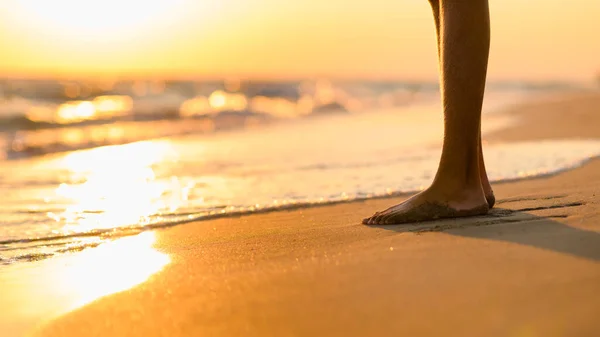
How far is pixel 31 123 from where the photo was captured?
421 inches

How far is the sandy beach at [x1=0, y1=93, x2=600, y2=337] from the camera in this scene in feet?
4.98

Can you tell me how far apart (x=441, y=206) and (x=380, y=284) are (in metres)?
0.72

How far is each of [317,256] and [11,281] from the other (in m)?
0.99

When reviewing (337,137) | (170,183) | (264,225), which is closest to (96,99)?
(337,137)

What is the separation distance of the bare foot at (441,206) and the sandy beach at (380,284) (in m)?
0.04

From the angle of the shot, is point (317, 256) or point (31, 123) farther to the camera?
point (31, 123)

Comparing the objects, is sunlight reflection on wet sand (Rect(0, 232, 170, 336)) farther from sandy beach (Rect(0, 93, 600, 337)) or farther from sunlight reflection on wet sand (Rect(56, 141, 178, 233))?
sunlight reflection on wet sand (Rect(56, 141, 178, 233))

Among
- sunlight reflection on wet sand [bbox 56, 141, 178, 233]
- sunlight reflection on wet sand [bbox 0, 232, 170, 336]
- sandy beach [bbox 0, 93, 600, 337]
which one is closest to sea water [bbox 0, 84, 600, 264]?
sunlight reflection on wet sand [bbox 56, 141, 178, 233]

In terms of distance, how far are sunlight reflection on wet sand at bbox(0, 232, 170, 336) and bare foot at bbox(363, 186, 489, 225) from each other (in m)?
0.85

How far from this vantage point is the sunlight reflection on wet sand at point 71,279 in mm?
1846

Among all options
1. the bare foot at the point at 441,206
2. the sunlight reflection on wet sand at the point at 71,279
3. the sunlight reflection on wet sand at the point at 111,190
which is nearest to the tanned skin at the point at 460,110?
the bare foot at the point at 441,206

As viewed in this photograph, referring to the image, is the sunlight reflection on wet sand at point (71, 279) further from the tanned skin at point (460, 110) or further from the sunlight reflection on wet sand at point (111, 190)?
the tanned skin at point (460, 110)

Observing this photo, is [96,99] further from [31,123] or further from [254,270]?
[254,270]

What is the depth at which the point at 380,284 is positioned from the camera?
5.74 ft
